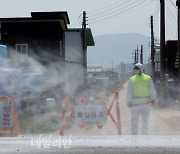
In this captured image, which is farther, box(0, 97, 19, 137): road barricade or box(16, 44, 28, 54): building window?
box(16, 44, 28, 54): building window

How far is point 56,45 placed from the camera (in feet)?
110

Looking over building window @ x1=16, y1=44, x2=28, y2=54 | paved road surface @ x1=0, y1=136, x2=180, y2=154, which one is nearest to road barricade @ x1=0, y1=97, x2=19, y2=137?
paved road surface @ x1=0, y1=136, x2=180, y2=154

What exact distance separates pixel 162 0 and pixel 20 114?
1451 cm

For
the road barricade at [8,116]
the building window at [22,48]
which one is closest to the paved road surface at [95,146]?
the road barricade at [8,116]

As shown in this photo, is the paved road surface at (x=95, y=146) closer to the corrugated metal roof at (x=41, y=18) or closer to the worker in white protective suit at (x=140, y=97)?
the worker in white protective suit at (x=140, y=97)

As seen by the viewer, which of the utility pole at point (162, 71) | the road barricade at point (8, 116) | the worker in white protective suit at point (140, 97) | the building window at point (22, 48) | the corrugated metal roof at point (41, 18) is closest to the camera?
the worker in white protective suit at point (140, 97)

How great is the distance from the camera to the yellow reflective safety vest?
10906 mm

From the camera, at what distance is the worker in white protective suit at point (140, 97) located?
35.6 feet

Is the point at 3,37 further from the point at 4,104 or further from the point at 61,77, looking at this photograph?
the point at 4,104

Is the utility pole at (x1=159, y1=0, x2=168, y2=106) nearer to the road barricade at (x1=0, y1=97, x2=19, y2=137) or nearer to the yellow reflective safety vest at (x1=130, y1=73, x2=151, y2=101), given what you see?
the road barricade at (x1=0, y1=97, x2=19, y2=137)

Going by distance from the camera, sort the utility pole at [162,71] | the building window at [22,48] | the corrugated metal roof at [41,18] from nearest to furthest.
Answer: the utility pole at [162,71]
the corrugated metal roof at [41,18]
the building window at [22,48]

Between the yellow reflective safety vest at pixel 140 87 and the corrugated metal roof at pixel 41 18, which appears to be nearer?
the yellow reflective safety vest at pixel 140 87

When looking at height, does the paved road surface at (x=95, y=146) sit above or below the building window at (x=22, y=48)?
below

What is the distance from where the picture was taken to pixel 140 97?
10891mm
